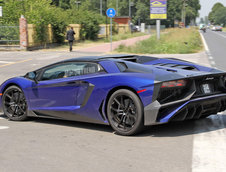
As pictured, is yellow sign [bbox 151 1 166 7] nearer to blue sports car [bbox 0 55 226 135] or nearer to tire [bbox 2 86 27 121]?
blue sports car [bbox 0 55 226 135]

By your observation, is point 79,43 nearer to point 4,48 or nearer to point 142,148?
point 4,48

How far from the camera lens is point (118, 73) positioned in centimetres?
612

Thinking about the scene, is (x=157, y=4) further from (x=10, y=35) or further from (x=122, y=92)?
(x=122, y=92)

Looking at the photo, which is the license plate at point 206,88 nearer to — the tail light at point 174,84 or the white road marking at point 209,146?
the tail light at point 174,84

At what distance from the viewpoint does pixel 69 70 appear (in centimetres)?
679

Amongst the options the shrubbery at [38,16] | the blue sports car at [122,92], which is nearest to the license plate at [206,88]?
the blue sports car at [122,92]

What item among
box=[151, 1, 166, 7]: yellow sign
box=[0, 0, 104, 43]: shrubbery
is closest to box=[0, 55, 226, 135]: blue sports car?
box=[0, 0, 104, 43]: shrubbery

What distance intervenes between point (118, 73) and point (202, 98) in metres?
1.23

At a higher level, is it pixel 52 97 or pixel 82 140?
pixel 52 97

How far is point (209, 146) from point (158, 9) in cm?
3120

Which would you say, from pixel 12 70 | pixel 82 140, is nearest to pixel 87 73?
pixel 82 140

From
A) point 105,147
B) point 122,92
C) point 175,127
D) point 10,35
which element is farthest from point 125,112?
point 10,35

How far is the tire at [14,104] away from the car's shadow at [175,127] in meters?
0.32

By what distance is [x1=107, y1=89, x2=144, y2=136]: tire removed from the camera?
5.80 meters
